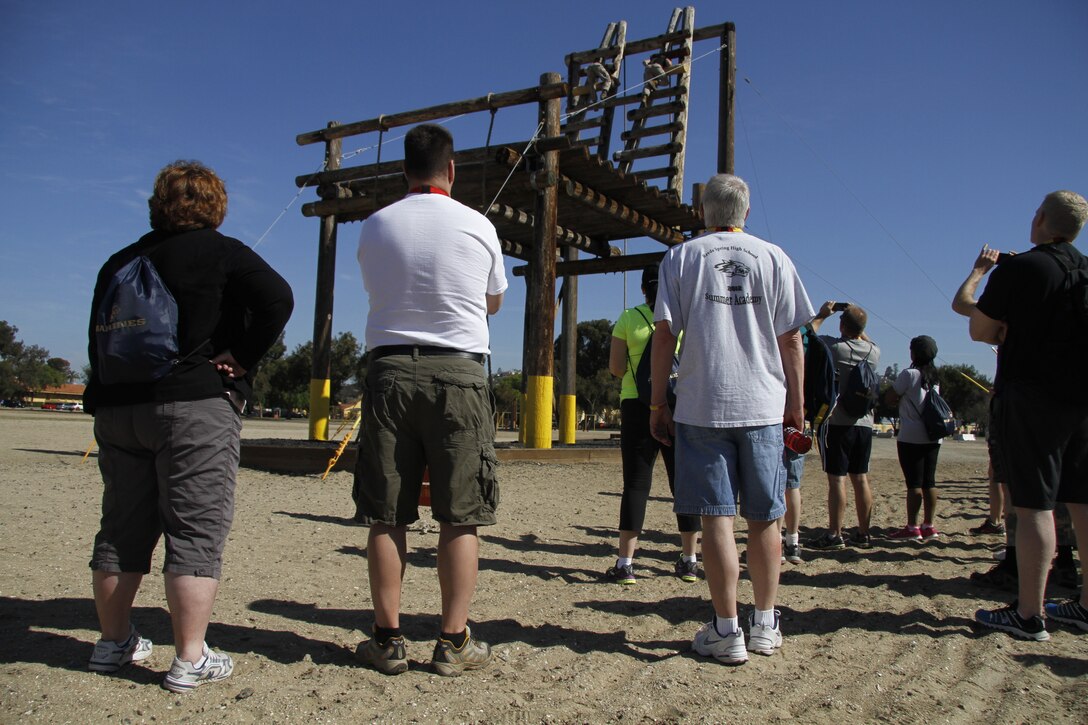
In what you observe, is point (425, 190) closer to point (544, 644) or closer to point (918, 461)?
point (544, 644)

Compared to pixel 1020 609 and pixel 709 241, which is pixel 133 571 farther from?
pixel 1020 609

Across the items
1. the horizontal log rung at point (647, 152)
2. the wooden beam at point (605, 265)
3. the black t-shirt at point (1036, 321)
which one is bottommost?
the black t-shirt at point (1036, 321)

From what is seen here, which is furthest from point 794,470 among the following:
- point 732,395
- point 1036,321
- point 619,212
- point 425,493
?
point 619,212

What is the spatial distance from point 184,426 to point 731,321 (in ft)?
6.33

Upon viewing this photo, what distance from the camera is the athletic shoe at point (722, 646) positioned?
8.94ft

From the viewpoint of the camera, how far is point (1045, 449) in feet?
10.2

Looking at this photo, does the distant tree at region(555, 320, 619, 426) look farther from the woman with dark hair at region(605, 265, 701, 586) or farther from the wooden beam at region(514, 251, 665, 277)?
the woman with dark hair at region(605, 265, 701, 586)

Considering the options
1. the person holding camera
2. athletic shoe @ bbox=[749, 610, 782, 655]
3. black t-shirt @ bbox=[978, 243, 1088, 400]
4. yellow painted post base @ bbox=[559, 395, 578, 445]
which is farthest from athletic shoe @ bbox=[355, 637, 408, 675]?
yellow painted post base @ bbox=[559, 395, 578, 445]

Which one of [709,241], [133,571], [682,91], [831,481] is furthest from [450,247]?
[682,91]

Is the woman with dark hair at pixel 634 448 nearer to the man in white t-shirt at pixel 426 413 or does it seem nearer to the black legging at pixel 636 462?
the black legging at pixel 636 462

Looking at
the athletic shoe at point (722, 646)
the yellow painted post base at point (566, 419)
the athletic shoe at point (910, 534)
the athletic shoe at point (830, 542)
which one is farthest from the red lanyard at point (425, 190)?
the yellow painted post base at point (566, 419)

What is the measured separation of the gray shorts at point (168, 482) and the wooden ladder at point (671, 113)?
37.1 feet

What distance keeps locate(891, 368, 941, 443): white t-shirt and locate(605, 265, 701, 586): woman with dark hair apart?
230 centimetres

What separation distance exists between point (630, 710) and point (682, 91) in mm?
12616
